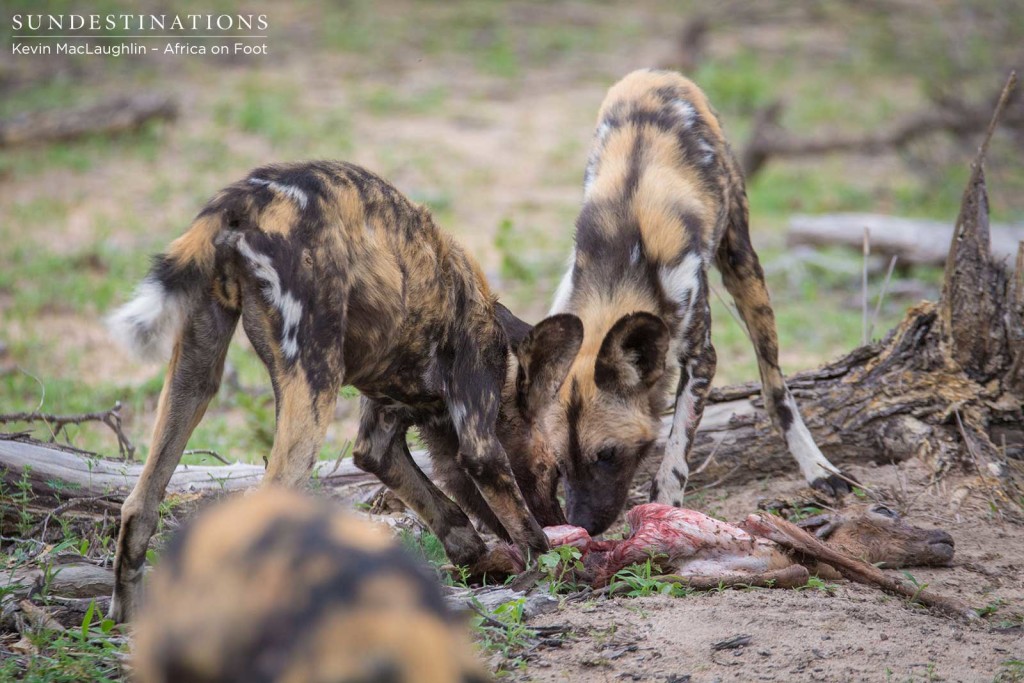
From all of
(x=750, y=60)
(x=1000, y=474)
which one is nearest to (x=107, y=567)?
(x=1000, y=474)

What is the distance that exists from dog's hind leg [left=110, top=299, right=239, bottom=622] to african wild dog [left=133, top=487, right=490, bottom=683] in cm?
151

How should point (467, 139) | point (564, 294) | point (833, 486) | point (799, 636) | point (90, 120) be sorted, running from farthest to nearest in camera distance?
point (467, 139) < point (90, 120) < point (564, 294) < point (833, 486) < point (799, 636)

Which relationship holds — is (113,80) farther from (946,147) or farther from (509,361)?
(509,361)

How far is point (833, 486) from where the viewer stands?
3881 mm

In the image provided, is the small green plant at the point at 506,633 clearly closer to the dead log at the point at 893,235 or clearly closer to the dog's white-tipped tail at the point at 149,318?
the dog's white-tipped tail at the point at 149,318

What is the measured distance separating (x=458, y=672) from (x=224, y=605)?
0.99 feet

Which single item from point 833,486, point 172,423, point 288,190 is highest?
point 288,190

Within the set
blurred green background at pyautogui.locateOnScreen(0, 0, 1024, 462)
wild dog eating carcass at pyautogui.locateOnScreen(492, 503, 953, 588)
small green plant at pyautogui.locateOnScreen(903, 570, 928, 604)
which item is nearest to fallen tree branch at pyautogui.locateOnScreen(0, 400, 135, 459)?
blurred green background at pyautogui.locateOnScreen(0, 0, 1024, 462)

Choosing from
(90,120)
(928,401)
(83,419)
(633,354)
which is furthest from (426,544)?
(90,120)

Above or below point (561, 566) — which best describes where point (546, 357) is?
above

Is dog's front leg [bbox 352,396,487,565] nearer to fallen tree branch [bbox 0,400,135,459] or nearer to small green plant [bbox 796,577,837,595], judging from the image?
fallen tree branch [bbox 0,400,135,459]

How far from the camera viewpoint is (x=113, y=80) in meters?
10.8

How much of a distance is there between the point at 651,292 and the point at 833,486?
36.6 inches

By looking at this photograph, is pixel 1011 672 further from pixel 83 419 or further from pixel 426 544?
pixel 83 419
